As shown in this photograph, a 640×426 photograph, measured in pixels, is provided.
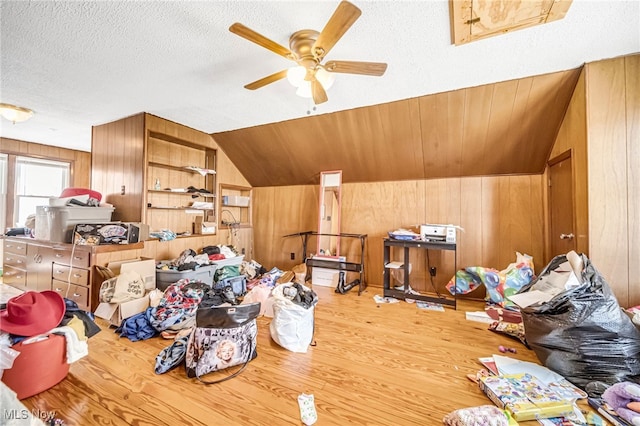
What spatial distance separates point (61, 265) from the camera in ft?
9.53

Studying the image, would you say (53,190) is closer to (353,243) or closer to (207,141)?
(207,141)

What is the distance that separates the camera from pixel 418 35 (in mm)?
1794

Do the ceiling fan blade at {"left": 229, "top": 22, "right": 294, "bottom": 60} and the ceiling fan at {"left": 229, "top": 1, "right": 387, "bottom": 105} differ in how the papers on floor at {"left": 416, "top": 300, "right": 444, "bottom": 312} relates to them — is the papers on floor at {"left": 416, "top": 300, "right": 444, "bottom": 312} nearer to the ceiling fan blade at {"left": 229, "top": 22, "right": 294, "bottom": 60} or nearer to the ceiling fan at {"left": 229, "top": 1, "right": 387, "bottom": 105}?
the ceiling fan at {"left": 229, "top": 1, "right": 387, "bottom": 105}

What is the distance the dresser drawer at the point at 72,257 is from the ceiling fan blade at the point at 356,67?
3054mm

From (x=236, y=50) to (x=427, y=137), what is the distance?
92.4 inches

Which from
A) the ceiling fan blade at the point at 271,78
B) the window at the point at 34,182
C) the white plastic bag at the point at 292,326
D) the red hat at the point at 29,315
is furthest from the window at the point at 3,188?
the white plastic bag at the point at 292,326

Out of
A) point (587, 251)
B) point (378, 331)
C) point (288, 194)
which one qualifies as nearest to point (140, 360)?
point (378, 331)

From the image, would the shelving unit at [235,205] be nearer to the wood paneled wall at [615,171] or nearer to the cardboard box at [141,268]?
the cardboard box at [141,268]

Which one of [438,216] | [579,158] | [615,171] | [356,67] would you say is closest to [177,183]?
[356,67]

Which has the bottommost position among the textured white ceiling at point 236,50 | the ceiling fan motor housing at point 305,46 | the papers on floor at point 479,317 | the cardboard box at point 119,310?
the papers on floor at point 479,317

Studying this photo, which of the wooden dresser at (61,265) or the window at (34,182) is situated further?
the window at (34,182)

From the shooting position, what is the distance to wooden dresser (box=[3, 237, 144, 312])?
2.66m

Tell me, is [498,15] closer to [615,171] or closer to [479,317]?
[615,171]

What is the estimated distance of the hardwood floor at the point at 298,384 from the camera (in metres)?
1.36
